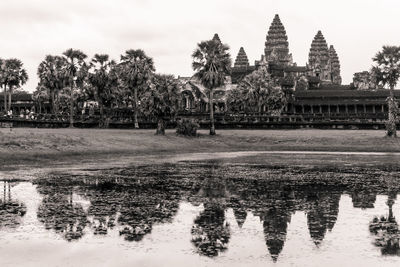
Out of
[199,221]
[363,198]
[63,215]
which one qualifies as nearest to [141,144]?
[363,198]

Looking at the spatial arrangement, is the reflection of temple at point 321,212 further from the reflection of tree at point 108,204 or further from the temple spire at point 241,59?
the temple spire at point 241,59

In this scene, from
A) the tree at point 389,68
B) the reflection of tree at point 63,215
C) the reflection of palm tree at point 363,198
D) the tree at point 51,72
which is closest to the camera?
the reflection of tree at point 63,215

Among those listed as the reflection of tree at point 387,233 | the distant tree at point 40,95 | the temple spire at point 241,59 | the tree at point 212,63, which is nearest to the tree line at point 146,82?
the tree at point 212,63

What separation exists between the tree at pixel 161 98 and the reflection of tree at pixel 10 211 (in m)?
47.0

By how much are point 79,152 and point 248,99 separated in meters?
60.7

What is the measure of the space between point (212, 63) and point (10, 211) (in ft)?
181

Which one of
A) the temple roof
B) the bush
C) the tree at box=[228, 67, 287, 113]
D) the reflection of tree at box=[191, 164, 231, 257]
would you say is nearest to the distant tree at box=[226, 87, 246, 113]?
the tree at box=[228, 67, 287, 113]

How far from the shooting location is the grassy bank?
46281 mm

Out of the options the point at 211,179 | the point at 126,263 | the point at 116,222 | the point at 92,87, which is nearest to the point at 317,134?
the point at 92,87

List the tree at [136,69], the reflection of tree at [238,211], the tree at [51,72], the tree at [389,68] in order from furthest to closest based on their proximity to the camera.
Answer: the tree at [51,72], the tree at [136,69], the tree at [389,68], the reflection of tree at [238,211]

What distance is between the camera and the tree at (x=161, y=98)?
72750 mm

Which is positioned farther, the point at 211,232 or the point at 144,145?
the point at 144,145

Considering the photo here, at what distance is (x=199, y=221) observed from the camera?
20.0 m

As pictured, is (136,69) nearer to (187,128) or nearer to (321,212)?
(187,128)
